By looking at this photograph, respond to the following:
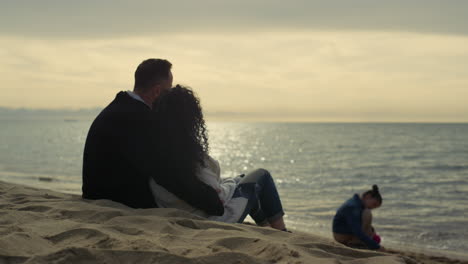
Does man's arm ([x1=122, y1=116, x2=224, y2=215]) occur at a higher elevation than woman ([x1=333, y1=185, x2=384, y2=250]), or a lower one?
higher

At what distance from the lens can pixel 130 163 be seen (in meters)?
3.91

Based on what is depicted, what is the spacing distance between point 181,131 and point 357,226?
187 inches

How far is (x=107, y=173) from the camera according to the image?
4.04m

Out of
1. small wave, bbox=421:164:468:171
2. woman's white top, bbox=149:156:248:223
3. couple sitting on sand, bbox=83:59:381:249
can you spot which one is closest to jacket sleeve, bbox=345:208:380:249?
couple sitting on sand, bbox=83:59:381:249

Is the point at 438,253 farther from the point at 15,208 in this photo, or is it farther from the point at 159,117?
the point at 15,208

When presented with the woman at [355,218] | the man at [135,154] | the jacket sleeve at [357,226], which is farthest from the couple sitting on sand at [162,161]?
the woman at [355,218]

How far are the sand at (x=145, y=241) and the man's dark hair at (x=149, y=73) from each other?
117cm

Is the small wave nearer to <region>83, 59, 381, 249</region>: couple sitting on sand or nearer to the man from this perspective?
<region>83, 59, 381, 249</region>: couple sitting on sand

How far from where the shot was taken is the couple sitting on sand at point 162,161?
3742 mm

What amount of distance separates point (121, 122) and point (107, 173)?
513mm

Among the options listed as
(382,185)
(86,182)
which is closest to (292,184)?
(382,185)

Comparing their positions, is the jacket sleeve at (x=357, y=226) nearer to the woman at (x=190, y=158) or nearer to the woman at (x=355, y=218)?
the woman at (x=355, y=218)

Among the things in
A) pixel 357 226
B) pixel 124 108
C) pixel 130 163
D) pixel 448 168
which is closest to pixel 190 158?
pixel 130 163

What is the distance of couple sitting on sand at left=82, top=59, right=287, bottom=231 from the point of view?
3.74 metres
